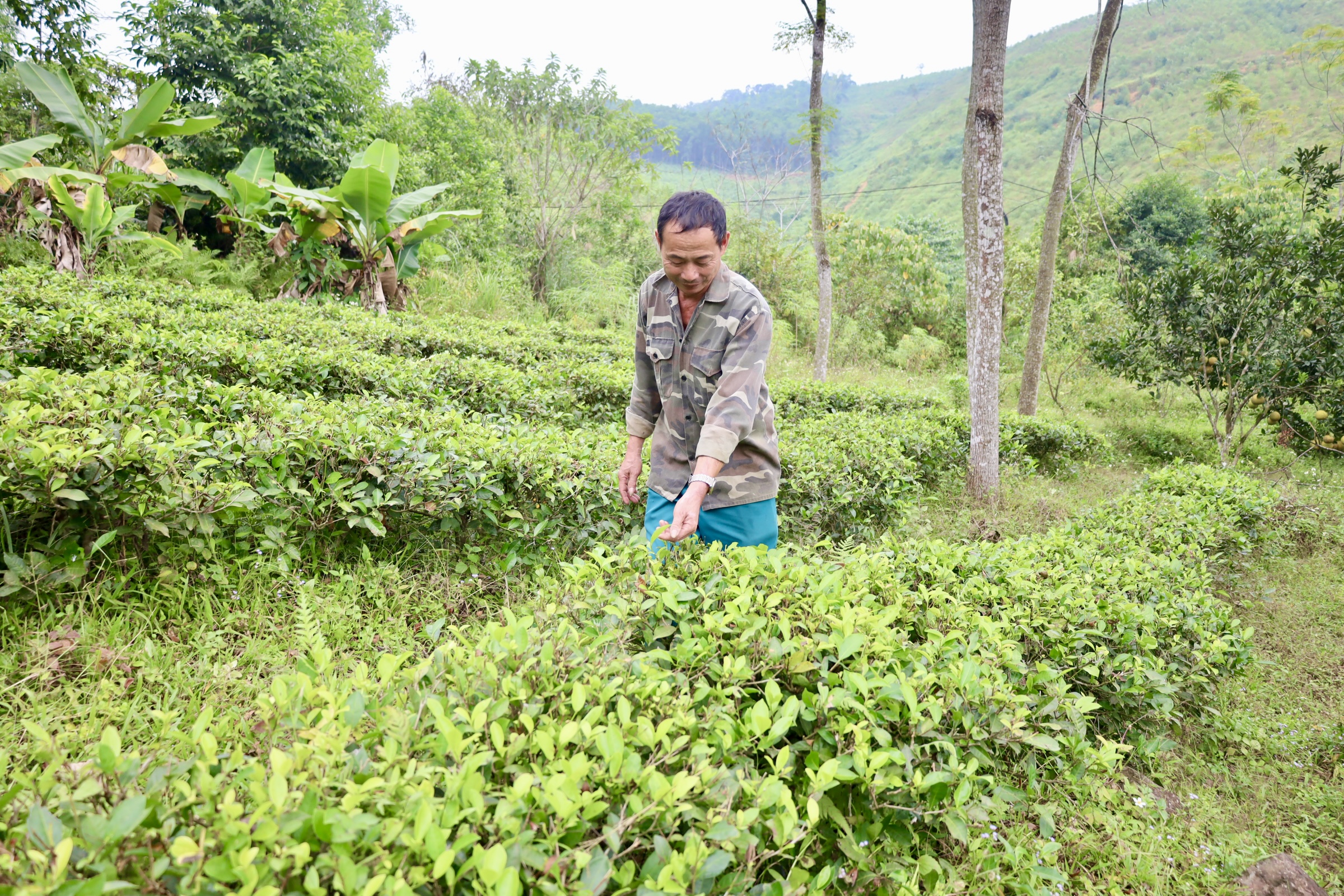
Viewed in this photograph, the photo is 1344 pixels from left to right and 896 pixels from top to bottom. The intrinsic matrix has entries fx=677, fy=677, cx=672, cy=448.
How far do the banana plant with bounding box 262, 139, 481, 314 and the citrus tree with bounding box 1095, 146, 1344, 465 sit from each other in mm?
9231

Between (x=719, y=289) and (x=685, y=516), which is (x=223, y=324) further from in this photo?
(x=685, y=516)

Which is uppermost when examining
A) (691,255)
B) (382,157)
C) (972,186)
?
(382,157)

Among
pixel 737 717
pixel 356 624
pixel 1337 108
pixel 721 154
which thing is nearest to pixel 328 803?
pixel 737 717

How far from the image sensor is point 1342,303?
679 cm

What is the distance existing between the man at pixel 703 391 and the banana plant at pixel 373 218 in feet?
24.8

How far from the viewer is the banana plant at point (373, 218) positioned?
9008mm

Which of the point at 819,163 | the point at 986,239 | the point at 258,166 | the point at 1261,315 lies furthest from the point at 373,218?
the point at 1261,315

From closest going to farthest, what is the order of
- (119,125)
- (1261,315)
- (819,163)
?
(1261,315)
(119,125)
(819,163)

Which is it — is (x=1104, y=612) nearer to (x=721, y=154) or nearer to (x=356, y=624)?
(x=356, y=624)

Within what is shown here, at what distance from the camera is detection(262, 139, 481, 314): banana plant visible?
9.01m

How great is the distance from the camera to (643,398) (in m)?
2.98

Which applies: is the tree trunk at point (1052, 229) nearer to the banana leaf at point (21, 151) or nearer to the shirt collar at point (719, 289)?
the shirt collar at point (719, 289)

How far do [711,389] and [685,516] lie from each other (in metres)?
0.67

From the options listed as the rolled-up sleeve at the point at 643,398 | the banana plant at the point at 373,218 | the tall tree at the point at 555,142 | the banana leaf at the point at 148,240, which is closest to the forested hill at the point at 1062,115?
the tall tree at the point at 555,142
